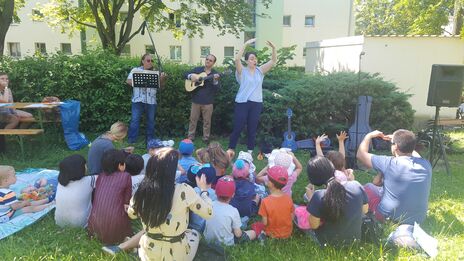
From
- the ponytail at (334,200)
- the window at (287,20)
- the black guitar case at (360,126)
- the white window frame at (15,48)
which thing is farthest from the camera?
the window at (287,20)

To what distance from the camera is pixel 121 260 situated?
301cm

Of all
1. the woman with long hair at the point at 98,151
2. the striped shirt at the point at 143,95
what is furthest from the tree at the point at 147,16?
the woman with long hair at the point at 98,151

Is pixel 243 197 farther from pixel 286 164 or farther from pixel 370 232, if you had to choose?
pixel 370 232

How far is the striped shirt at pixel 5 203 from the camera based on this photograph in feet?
11.8

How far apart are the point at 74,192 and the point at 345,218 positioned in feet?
8.06

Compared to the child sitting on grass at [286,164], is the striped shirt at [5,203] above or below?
below

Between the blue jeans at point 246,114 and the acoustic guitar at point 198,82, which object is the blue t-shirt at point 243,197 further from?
the acoustic guitar at point 198,82

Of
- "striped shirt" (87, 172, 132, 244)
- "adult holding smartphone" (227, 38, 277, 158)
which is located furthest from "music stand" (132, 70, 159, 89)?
"striped shirt" (87, 172, 132, 244)

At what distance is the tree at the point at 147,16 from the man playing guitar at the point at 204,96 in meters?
3.96

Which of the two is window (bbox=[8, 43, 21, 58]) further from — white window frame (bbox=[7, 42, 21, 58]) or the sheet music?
the sheet music

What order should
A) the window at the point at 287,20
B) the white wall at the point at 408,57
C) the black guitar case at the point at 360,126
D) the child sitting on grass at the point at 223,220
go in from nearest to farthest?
the child sitting on grass at the point at 223,220 < the black guitar case at the point at 360,126 < the white wall at the point at 408,57 < the window at the point at 287,20

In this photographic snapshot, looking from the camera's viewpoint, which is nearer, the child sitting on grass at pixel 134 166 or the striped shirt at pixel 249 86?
the child sitting on grass at pixel 134 166

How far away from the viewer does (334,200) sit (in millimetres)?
2959

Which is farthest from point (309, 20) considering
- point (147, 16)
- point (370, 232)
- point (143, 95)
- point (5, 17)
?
point (370, 232)
